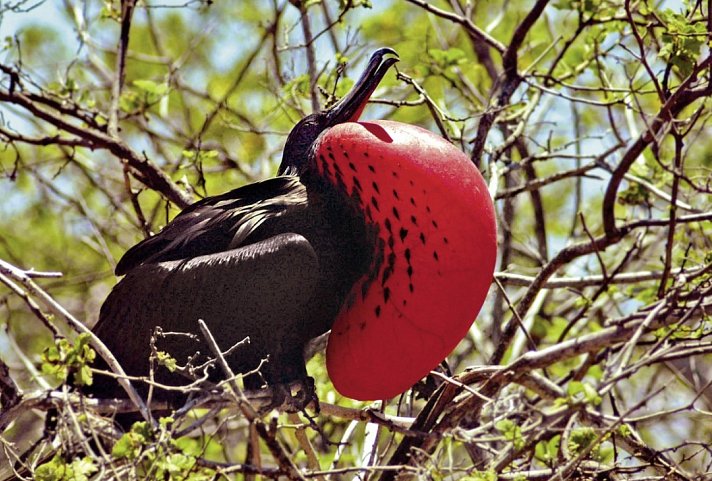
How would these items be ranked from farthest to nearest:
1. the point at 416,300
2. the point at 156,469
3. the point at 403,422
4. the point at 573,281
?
the point at 573,281
the point at 403,422
the point at 416,300
the point at 156,469

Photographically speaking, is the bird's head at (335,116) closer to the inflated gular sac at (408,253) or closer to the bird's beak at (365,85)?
the bird's beak at (365,85)

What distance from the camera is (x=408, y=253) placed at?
3.37 meters

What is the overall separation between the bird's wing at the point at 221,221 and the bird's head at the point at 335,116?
0.15 m

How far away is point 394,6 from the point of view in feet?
25.8

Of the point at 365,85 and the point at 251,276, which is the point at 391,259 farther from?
the point at 365,85

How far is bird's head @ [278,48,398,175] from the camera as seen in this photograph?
383 centimetres

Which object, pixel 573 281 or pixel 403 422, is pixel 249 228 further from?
pixel 573 281

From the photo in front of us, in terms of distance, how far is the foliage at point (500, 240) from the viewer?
292cm

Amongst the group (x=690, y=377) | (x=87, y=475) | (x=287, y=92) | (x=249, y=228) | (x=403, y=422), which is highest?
(x=287, y=92)

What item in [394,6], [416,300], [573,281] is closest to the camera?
[416,300]

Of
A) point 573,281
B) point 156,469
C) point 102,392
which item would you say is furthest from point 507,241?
point 156,469

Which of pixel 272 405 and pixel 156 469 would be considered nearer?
pixel 156 469

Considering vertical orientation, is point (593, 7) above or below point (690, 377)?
above

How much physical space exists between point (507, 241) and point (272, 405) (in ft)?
7.29
